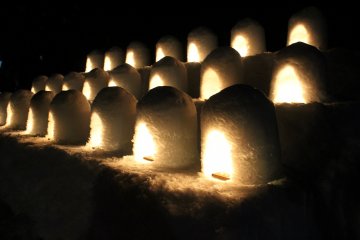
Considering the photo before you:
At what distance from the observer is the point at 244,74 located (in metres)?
4.21

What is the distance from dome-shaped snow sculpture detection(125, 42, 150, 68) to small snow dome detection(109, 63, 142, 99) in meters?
1.91

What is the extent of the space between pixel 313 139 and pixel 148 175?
5.40 ft

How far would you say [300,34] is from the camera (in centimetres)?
470

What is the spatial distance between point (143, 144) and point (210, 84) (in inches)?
60.4

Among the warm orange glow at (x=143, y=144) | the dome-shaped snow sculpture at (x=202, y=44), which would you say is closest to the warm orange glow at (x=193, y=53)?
the dome-shaped snow sculpture at (x=202, y=44)

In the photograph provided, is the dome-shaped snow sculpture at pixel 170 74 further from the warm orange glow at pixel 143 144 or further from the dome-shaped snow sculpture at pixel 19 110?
the dome-shaped snow sculpture at pixel 19 110

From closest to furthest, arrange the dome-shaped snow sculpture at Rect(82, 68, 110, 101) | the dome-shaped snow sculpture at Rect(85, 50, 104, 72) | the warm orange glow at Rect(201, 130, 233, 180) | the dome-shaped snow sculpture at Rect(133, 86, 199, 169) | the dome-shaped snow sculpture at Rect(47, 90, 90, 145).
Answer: the warm orange glow at Rect(201, 130, 233, 180), the dome-shaped snow sculpture at Rect(133, 86, 199, 169), the dome-shaped snow sculpture at Rect(47, 90, 90, 145), the dome-shaped snow sculpture at Rect(82, 68, 110, 101), the dome-shaped snow sculpture at Rect(85, 50, 104, 72)

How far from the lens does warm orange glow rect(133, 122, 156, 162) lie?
3.12m

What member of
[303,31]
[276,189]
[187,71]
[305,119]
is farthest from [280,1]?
[276,189]

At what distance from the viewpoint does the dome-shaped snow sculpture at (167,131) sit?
3.02 metres

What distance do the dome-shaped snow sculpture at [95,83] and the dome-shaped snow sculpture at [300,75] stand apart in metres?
3.81

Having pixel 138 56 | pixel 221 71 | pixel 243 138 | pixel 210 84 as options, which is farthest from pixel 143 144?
pixel 138 56

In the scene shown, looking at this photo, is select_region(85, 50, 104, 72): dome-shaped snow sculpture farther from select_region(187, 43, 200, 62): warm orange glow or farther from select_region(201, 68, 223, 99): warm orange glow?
select_region(201, 68, 223, 99): warm orange glow

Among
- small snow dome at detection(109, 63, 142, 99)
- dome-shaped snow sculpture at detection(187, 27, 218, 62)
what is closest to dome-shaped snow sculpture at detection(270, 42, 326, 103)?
dome-shaped snow sculpture at detection(187, 27, 218, 62)
